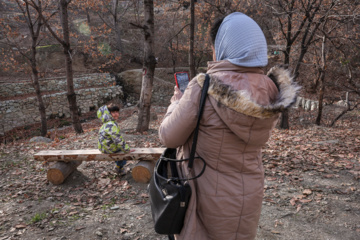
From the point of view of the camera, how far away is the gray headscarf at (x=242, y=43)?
1.39 m

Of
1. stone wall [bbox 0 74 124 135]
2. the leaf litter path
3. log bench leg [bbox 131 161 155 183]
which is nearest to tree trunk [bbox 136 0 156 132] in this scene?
the leaf litter path

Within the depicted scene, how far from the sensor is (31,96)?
53.8ft

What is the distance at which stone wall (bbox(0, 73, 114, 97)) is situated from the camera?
16.4m

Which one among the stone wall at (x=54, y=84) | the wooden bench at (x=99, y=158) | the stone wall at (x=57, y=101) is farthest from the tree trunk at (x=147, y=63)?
the stone wall at (x=54, y=84)

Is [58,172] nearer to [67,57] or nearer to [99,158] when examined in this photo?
[99,158]

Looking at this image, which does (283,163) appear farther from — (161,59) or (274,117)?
(161,59)

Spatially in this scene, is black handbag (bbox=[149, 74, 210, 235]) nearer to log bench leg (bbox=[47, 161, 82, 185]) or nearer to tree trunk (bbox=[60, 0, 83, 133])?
log bench leg (bbox=[47, 161, 82, 185])

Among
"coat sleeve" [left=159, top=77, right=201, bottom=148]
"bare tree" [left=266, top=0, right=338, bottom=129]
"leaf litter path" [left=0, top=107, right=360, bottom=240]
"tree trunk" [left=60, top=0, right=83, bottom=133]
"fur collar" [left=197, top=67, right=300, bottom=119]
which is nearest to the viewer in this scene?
"fur collar" [left=197, top=67, right=300, bottom=119]

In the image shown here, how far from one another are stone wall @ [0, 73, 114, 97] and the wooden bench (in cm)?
1474

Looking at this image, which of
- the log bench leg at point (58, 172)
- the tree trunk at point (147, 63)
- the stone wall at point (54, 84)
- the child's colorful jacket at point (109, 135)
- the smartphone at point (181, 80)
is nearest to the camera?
the smartphone at point (181, 80)

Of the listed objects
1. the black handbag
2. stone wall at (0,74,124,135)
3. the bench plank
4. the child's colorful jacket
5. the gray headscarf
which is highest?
the gray headscarf

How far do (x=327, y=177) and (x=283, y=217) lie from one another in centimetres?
159

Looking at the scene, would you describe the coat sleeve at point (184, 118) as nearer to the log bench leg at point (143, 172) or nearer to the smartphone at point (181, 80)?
the smartphone at point (181, 80)

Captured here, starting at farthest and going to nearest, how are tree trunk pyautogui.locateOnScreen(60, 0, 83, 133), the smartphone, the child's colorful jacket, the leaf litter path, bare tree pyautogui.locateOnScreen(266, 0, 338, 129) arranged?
tree trunk pyautogui.locateOnScreen(60, 0, 83, 133), bare tree pyautogui.locateOnScreen(266, 0, 338, 129), the child's colorful jacket, the leaf litter path, the smartphone
